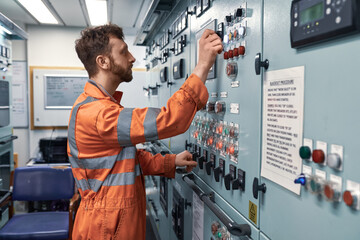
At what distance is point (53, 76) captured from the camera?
17.4 feet

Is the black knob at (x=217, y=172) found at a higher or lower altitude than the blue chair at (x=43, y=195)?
higher

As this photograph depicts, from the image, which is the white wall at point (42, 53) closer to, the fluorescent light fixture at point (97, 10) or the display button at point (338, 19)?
the fluorescent light fixture at point (97, 10)

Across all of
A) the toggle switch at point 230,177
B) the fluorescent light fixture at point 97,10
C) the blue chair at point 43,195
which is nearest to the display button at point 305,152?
the toggle switch at point 230,177

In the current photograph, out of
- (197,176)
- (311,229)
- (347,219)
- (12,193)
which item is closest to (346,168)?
(347,219)

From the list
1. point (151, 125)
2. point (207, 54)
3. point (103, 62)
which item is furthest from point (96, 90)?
point (207, 54)

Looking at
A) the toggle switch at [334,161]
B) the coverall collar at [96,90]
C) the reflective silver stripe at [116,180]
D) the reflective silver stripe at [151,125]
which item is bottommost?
the reflective silver stripe at [116,180]

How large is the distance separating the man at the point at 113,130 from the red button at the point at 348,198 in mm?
687

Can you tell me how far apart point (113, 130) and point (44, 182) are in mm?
1991

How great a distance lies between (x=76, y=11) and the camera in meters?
4.39

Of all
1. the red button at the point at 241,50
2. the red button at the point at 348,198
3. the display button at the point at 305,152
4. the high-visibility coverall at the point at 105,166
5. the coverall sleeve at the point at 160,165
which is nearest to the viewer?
the red button at the point at 348,198

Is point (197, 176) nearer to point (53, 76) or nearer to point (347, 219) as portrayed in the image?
point (347, 219)

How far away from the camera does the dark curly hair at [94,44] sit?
5.18 feet

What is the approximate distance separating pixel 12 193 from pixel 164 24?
2.11m

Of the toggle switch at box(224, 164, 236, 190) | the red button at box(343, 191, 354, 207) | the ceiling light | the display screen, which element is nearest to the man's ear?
the toggle switch at box(224, 164, 236, 190)
